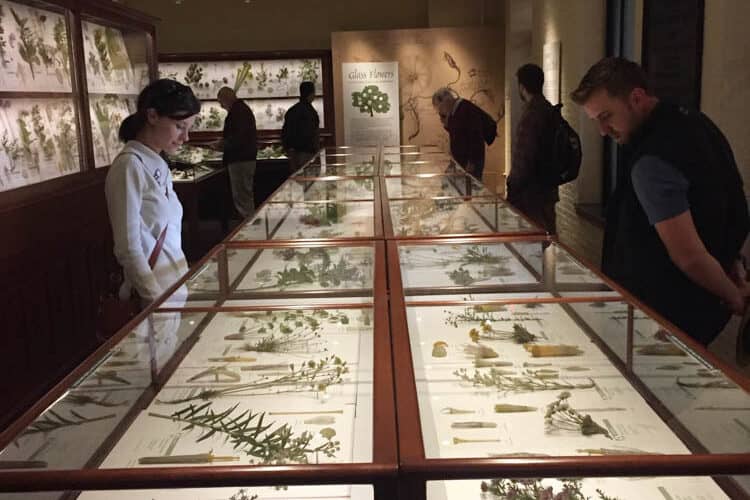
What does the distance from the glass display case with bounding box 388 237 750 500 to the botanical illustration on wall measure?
3.01 metres

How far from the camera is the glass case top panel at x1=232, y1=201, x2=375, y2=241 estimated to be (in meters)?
3.10

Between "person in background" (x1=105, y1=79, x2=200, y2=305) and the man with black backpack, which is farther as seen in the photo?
the man with black backpack

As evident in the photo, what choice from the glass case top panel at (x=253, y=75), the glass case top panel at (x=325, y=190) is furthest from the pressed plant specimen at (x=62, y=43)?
the glass case top panel at (x=253, y=75)

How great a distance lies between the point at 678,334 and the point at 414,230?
5.08 ft

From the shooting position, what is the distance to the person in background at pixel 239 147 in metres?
8.94

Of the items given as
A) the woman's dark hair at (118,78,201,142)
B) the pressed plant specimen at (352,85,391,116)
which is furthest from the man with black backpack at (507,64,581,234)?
the pressed plant specimen at (352,85,391,116)

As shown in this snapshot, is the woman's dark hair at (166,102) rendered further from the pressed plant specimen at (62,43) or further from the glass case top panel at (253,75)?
the glass case top panel at (253,75)

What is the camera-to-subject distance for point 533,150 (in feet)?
16.8

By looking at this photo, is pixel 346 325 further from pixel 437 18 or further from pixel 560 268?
pixel 437 18

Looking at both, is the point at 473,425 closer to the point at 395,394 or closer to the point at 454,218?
the point at 395,394

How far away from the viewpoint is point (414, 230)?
3.12 m

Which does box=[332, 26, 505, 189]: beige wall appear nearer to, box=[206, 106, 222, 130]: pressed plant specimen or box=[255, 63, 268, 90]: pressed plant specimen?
box=[255, 63, 268, 90]: pressed plant specimen

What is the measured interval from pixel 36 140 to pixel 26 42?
48cm

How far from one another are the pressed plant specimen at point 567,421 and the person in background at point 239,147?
7.59 m
